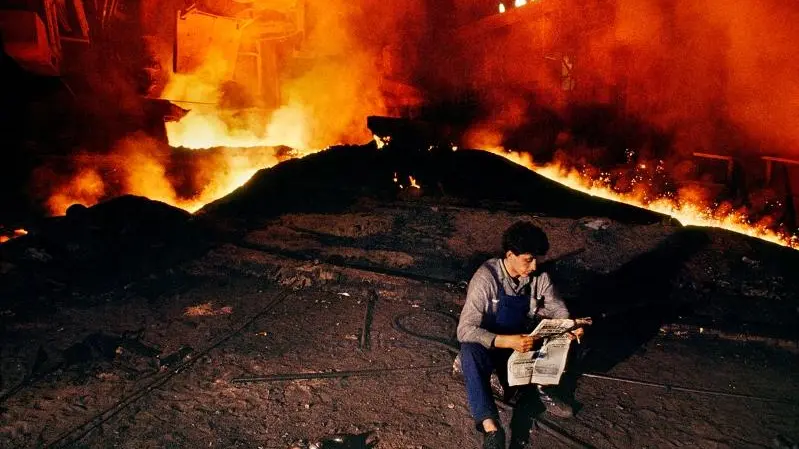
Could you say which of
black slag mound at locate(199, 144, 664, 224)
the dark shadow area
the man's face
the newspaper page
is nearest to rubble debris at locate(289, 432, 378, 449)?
the newspaper page

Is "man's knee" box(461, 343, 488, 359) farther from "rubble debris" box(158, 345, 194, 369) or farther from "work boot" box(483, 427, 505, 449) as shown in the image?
"rubble debris" box(158, 345, 194, 369)

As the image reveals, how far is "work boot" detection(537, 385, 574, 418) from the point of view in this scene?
3.96 meters

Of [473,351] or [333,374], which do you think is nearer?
[473,351]

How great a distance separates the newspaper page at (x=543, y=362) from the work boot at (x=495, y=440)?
0.41 m

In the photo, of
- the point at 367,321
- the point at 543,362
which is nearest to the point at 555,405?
the point at 543,362

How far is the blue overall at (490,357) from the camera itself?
3467 mm

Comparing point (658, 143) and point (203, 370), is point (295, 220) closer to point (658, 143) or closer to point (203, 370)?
point (203, 370)

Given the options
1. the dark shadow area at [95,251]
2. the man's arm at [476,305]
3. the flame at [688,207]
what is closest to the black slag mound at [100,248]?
the dark shadow area at [95,251]

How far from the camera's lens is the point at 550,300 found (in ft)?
12.8

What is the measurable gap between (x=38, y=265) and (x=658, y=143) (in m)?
13.1

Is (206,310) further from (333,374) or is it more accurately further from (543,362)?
(543,362)

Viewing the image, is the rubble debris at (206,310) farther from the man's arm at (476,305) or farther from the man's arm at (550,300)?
the man's arm at (550,300)

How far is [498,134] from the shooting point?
55.2 ft

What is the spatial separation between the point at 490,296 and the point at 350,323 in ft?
7.85
